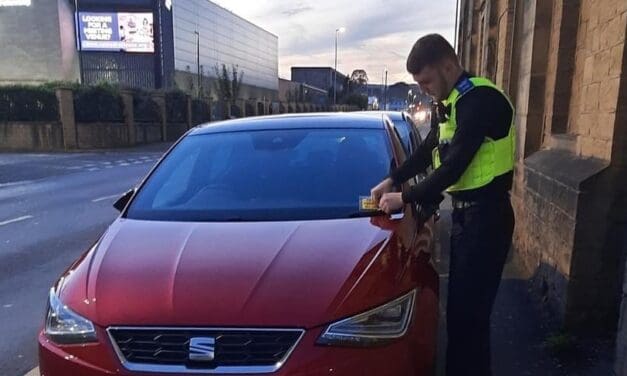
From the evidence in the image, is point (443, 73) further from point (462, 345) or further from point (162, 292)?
point (162, 292)

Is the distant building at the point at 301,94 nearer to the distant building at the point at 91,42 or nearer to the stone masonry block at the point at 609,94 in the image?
the distant building at the point at 91,42

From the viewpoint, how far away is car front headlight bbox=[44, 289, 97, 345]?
226 centimetres

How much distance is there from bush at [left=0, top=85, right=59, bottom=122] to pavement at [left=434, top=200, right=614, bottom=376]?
28659 millimetres

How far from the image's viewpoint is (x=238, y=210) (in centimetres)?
312

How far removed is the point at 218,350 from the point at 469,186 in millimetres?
1465

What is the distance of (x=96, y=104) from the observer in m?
29.5

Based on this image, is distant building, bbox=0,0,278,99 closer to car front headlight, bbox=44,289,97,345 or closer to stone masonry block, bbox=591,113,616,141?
stone masonry block, bbox=591,113,616,141

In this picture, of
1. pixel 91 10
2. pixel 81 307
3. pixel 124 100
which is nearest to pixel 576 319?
pixel 81 307

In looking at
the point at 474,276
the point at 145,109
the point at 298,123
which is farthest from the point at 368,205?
the point at 145,109

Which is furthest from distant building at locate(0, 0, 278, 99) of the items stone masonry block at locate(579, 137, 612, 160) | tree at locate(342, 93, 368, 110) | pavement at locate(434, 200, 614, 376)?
stone masonry block at locate(579, 137, 612, 160)

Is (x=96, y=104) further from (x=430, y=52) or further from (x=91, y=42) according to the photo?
(x=430, y=52)

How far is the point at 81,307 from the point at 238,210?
1.02 metres

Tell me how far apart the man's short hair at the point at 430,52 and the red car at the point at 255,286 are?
2.59ft

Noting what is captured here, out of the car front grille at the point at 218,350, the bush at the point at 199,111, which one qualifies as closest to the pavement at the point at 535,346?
the car front grille at the point at 218,350
